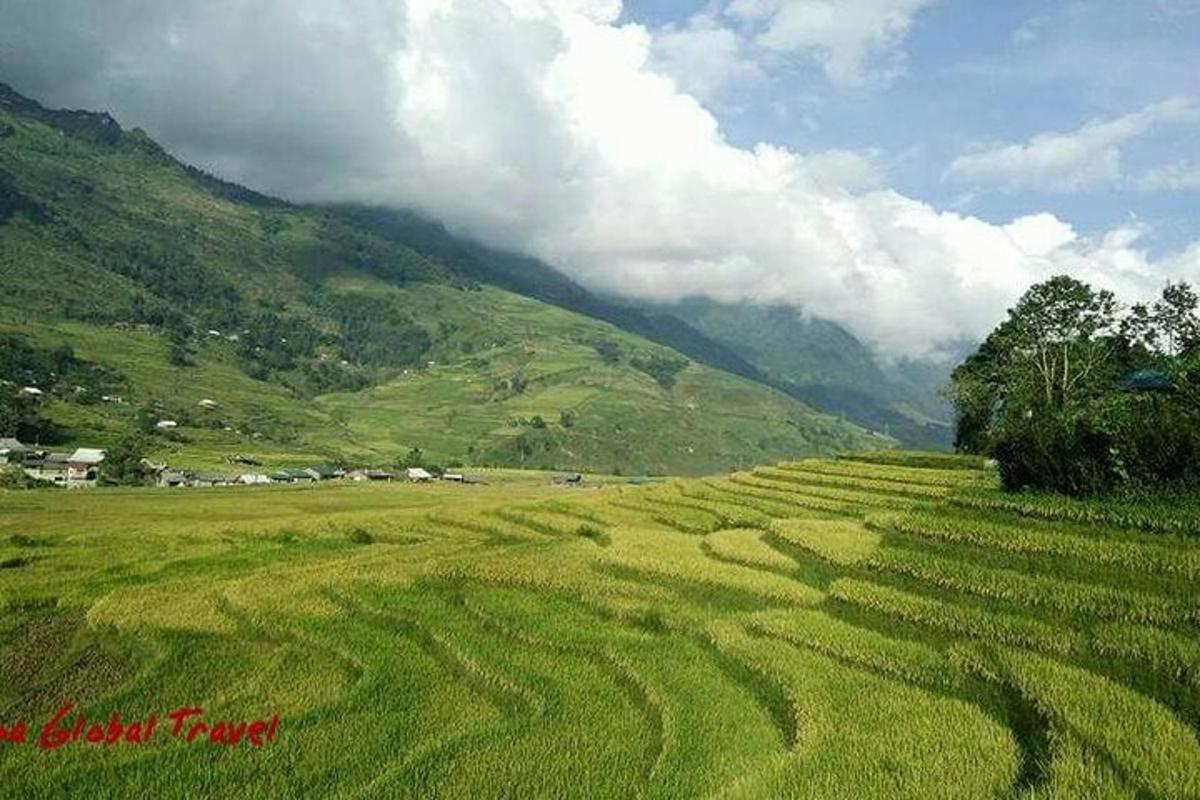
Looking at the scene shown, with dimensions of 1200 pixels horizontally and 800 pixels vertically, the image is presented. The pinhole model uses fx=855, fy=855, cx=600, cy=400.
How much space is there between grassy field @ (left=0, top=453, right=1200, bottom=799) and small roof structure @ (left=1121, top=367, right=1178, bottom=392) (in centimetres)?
3214

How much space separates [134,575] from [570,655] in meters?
21.8

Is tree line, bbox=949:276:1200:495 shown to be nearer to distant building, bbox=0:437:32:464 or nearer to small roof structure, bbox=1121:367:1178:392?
small roof structure, bbox=1121:367:1178:392

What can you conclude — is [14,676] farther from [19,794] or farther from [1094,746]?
[1094,746]

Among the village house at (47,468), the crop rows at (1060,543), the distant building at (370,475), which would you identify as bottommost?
the distant building at (370,475)

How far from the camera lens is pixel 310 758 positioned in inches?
533

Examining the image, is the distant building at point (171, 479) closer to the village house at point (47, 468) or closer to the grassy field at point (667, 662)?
the village house at point (47, 468)

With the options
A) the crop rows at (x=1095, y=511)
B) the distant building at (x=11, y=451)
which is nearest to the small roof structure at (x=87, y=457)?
the distant building at (x=11, y=451)

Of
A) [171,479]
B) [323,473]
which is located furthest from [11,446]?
[323,473]

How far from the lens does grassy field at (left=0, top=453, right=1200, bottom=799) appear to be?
41.2ft

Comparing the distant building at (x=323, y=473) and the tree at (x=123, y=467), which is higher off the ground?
the tree at (x=123, y=467)

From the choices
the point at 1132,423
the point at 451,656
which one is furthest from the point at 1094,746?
the point at 1132,423

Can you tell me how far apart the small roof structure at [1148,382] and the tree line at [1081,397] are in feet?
0.45

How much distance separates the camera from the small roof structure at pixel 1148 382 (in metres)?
53.4

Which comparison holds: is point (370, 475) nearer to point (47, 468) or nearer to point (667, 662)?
point (47, 468)
